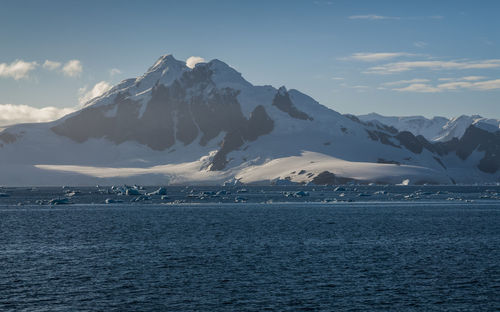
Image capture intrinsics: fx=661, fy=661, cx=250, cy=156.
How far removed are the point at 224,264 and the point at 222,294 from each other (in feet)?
40.0

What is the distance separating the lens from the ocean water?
42.3 m

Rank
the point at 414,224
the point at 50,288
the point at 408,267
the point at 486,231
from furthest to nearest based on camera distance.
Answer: the point at 414,224
the point at 486,231
the point at 408,267
the point at 50,288

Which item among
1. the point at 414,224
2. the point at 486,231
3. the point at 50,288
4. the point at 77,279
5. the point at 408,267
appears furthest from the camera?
the point at 414,224

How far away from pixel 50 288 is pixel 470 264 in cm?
3407

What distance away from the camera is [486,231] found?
84.3 m

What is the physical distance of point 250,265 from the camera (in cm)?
5594

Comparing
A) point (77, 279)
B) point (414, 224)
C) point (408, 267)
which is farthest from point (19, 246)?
point (414, 224)

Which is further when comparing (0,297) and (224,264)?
(224,264)

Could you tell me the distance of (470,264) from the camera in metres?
56.0

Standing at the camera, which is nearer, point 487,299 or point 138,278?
point 487,299

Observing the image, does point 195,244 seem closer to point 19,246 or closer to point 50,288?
point 19,246

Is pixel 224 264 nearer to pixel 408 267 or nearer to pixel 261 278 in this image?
→ pixel 261 278

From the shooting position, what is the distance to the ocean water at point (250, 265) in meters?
42.3

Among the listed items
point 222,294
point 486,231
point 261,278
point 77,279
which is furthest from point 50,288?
point 486,231
